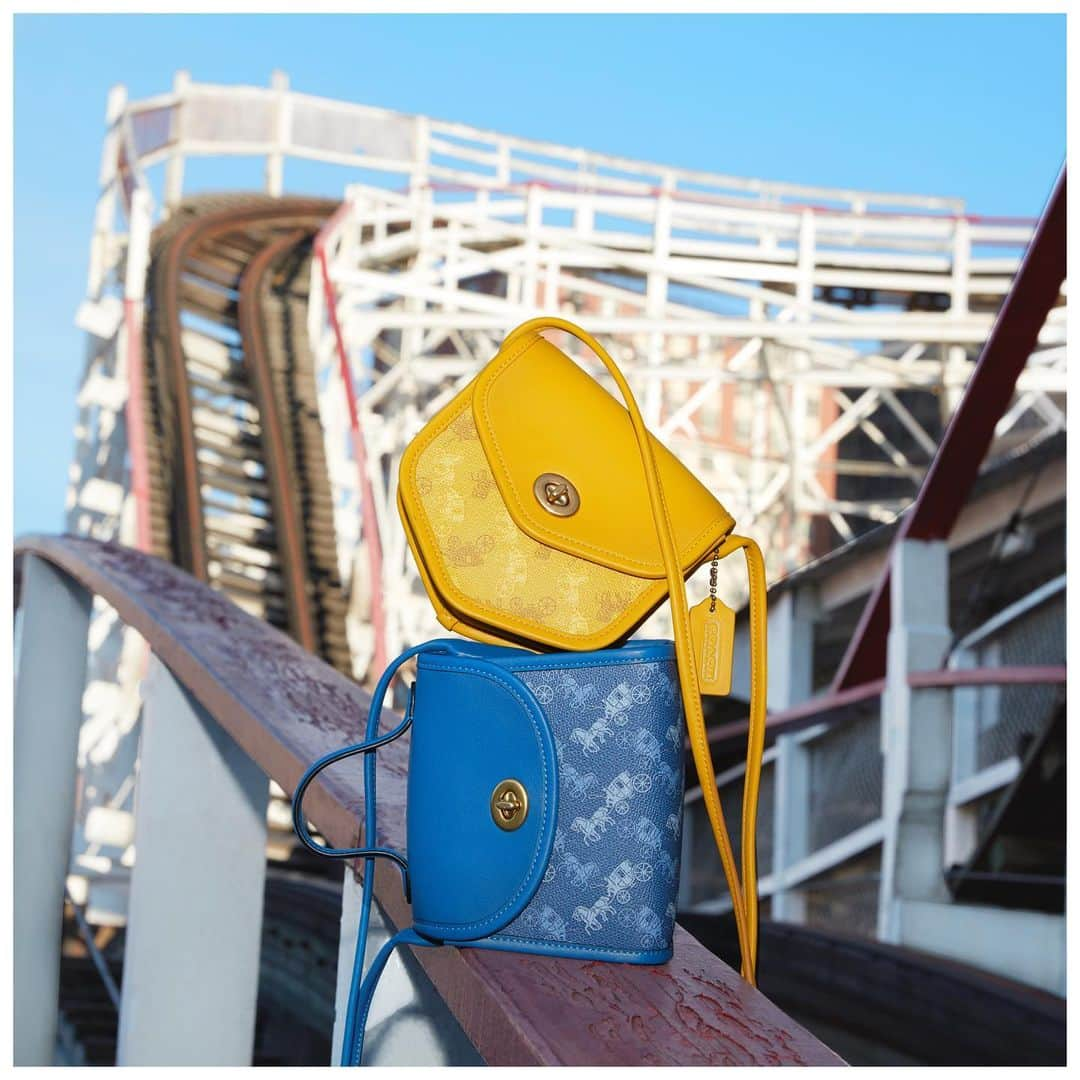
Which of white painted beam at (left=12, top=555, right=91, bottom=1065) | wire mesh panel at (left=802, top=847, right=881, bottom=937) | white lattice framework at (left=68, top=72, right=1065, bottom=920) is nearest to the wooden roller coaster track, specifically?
white lattice framework at (left=68, top=72, right=1065, bottom=920)

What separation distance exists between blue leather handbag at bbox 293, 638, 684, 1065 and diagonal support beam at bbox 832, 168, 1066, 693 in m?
→ 1.85

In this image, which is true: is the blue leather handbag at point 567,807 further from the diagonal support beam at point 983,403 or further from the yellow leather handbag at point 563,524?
the diagonal support beam at point 983,403

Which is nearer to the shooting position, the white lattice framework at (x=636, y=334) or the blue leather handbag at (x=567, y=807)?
the blue leather handbag at (x=567, y=807)

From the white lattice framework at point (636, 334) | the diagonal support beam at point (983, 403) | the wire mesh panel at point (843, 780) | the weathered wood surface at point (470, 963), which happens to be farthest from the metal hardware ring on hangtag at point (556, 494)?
the white lattice framework at point (636, 334)

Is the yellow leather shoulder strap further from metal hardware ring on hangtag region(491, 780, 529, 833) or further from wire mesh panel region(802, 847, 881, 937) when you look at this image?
wire mesh panel region(802, 847, 881, 937)

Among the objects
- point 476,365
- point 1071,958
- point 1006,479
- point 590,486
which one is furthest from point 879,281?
point 590,486

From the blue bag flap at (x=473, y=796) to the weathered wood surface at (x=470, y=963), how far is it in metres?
0.03

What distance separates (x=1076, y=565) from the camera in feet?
4.83

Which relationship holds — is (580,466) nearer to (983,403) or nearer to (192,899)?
(192,899)

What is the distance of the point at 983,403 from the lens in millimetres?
3113

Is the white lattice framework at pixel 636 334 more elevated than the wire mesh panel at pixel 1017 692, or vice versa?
the white lattice framework at pixel 636 334

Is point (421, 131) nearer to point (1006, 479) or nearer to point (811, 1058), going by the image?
point (1006, 479)

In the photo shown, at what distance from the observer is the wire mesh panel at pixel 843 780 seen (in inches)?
158

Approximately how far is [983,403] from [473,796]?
2.46 m
